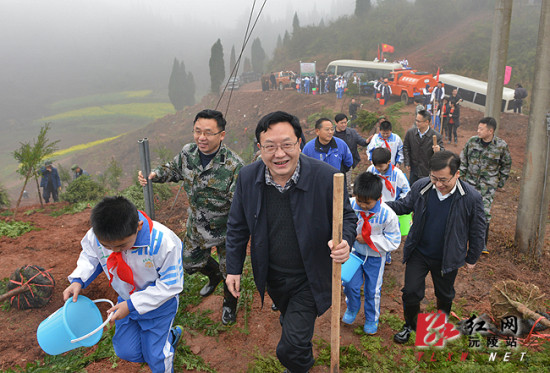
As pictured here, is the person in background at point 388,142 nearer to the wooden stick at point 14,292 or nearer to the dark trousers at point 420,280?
the dark trousers at point 420,280

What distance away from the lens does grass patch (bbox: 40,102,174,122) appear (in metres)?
84.4

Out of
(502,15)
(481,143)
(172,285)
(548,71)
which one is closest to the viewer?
(172,285)

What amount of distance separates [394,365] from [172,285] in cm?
209

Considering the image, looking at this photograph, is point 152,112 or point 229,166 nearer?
point 229,166

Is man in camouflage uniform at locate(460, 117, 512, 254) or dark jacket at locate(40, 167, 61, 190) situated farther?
dark jacket at locate(40, 167, 61, 190)

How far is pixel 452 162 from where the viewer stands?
3248 mm

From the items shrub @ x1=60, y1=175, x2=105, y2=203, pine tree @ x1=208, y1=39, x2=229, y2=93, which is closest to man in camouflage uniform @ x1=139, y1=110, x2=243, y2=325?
shrub @ x1=60, y1=175, x2=105, y2=203

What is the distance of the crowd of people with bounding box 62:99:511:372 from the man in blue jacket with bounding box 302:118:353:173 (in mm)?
1917

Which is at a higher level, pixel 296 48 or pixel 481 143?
pixel 296 48

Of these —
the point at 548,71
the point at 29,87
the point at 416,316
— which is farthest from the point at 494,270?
the point at 29,87

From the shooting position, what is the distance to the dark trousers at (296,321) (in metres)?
2.68

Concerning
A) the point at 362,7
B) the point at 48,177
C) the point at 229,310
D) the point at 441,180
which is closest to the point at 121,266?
the point at 229,310

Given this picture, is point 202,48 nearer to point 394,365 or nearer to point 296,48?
point 296,48

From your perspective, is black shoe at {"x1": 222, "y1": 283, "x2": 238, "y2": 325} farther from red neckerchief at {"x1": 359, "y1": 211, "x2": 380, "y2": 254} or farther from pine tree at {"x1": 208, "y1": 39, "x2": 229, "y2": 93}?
pine tree at {"x1": 208, "y1": 39, "x2": 229, "y2": 93}
